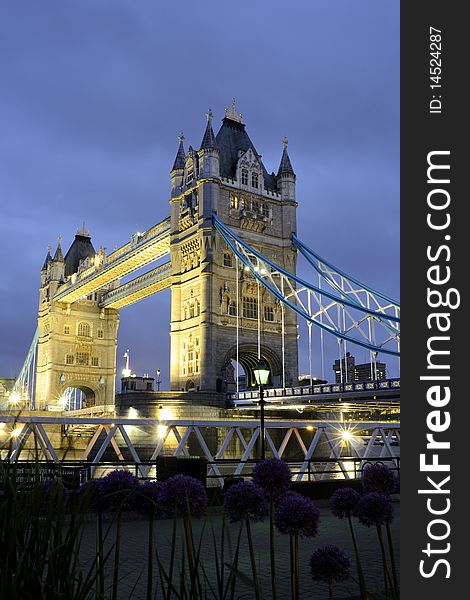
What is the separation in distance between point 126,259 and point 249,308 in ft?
48.4

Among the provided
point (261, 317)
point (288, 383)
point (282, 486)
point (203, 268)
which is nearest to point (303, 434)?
point (288, 383)

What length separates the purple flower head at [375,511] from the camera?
3.74 m

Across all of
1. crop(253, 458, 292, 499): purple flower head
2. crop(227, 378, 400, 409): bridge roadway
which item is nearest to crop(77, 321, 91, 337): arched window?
crop(227, 378, 400, 409): bridge roadway

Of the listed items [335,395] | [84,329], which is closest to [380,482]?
[335,395]

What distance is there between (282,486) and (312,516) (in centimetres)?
51

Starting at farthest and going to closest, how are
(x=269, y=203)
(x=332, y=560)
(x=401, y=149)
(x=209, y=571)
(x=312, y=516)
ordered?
(x=269, y=203) < (x=209, y=571) < (x=401, y=149) < (x=312, y=516) < (x=332, y=560)

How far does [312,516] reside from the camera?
11.8 feet

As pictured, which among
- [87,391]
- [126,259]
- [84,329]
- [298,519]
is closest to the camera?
[298,519]

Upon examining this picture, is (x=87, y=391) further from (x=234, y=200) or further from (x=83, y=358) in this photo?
(x=234, y=200)

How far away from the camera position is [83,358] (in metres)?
79.9

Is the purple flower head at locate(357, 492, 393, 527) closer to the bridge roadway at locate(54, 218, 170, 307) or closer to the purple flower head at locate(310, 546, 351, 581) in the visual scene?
the purple flower head at locate(310, 546, 351, 581)

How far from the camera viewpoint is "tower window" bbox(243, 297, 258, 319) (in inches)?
2158

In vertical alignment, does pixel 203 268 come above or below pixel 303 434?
above

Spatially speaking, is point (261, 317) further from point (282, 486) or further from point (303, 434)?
point (282, 486)
